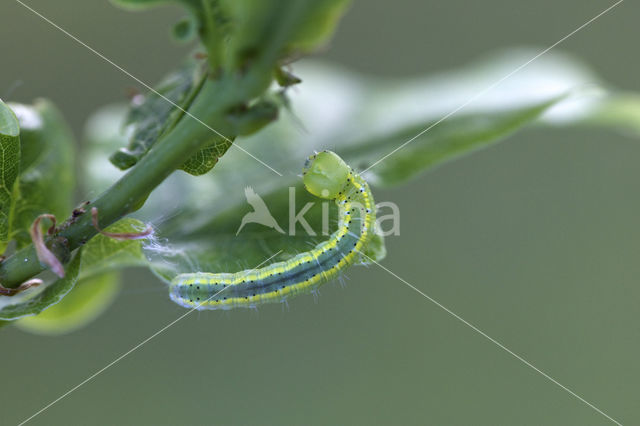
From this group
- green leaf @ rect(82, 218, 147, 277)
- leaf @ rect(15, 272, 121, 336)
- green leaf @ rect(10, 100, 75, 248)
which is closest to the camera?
green leaf @ rect(82, 218, 147, 277)

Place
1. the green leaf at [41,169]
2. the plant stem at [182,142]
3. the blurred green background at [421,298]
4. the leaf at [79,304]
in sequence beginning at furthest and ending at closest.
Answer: the blurred green background at [421,298]
the leaf at [79,304]
the green leaf at [41,169]
the plant stem at [182,142]

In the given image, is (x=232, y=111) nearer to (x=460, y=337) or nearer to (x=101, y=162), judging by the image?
(x=101, y=162)

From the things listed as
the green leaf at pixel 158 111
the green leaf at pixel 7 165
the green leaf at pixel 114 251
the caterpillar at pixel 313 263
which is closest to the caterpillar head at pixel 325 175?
the caterpillar at pixel 313 263

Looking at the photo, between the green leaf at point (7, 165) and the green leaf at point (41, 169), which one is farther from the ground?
the green leaf at point (41, 169)

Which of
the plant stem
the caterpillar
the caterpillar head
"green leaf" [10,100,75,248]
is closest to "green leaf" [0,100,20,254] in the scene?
"green leaf" [10,100,75,248]

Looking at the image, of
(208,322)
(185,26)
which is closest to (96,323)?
(208,322)

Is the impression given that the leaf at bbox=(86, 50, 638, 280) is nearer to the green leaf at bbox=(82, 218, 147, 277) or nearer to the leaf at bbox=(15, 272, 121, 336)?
the green leaf at bbox=(82, 218, 147, 277)

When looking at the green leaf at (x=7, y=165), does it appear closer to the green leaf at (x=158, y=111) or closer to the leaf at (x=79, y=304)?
the green leaf at (x=158, y=111)
